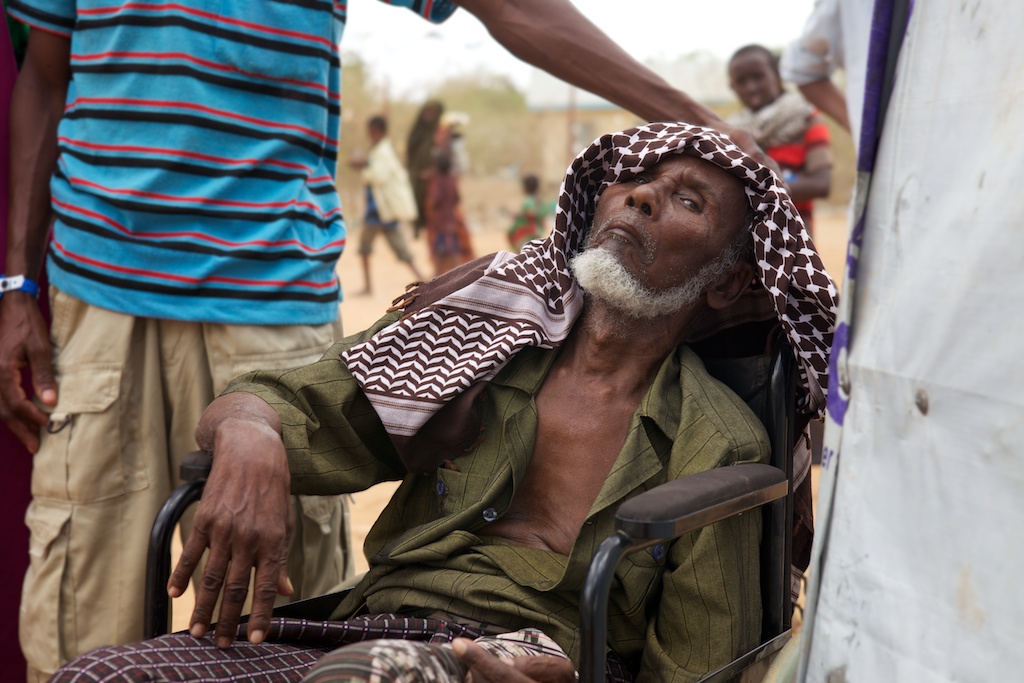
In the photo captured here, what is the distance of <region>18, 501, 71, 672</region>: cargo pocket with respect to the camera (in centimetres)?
255

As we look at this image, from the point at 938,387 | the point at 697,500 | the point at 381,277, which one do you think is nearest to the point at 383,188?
the point at 381,277

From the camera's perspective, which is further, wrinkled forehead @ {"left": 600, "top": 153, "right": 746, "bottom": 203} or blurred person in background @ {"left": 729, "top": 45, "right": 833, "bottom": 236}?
blurred person in background @ {"left": 729, "top": 45, "right": 833, "bottom": 236}

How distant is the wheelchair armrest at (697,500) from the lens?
1.65 meters

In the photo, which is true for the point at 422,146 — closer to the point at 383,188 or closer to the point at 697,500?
the point at 383,188

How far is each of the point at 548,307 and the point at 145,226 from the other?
108 cm

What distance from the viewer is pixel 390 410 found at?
2254 millimetres

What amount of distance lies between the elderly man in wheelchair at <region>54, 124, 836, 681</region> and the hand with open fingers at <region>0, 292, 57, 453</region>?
26.5 inches

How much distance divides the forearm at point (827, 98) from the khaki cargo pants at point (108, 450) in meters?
3.32

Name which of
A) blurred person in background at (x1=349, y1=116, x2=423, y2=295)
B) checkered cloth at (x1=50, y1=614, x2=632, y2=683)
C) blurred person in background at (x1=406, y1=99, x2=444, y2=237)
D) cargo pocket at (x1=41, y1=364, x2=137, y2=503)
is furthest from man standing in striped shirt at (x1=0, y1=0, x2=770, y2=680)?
blurred person in background at (x1=406, y1=99, x2=444, y2=237)

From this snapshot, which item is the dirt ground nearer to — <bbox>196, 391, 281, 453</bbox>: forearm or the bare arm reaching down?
<bbox>196, 391, 281, 453</bbox>: forearm

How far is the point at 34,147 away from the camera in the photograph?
263cm

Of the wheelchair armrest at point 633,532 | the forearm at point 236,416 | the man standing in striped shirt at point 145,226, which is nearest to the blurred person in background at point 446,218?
the man standing in striped shirt at point 145,226

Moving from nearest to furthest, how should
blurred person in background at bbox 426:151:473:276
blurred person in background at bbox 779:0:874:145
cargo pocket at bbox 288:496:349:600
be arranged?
cargo pocket at bbox 288:496:349:600, blurred person in background at bbox 779:0:874:145, blurred person in background at bbox 426:151:473:276

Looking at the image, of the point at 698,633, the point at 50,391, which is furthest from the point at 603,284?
the point at 50,391
